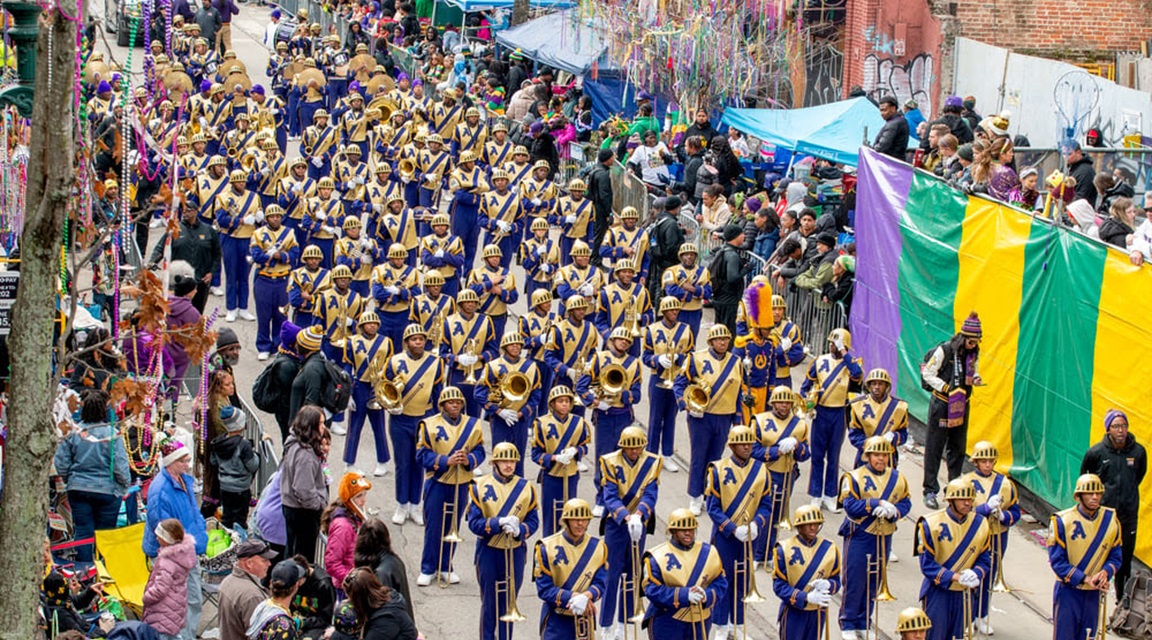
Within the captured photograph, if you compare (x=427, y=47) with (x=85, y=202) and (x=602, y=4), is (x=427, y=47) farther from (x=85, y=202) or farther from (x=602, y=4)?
(x=85, y=202)

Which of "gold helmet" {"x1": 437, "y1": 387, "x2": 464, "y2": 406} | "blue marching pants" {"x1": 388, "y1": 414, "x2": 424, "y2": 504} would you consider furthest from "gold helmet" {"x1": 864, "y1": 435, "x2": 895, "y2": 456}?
"blue marching pants" {"x1": 388, "y1": 414, "x2": 424, "y2": 504}

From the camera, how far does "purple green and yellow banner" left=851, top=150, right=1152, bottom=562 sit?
51.6ft

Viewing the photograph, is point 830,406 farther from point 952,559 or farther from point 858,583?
point 952,559

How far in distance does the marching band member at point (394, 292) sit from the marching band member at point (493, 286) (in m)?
0.69

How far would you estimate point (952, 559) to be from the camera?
13.4 m

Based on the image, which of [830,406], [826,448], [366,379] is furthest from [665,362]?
[366,379]

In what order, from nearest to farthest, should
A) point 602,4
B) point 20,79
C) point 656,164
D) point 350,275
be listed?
point 20,79, point 350,275, point 656,164, point 602,4

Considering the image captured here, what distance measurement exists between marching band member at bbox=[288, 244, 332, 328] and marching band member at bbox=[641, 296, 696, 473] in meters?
3.67

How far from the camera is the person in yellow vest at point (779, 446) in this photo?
1491 cm

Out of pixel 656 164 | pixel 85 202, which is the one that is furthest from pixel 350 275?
pixel 85 202

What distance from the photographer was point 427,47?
35656 millimetres

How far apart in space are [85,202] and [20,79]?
1992 mm

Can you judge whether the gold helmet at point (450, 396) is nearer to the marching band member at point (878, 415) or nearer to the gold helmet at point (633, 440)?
the gold helmet at point (633, 440)

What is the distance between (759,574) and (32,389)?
30.6ft
